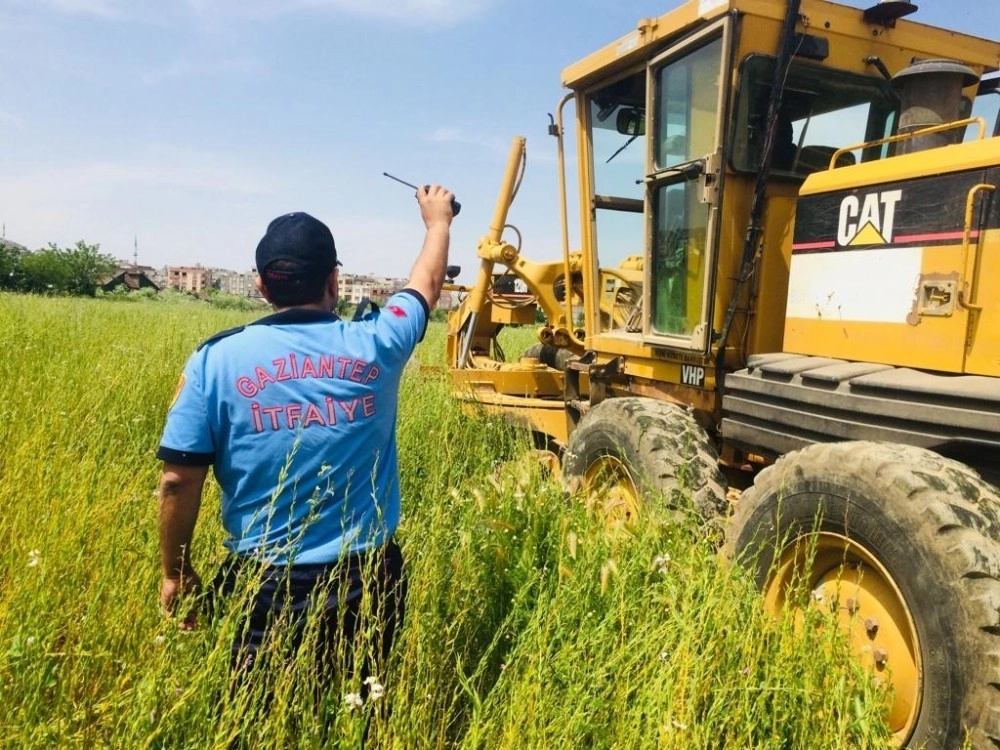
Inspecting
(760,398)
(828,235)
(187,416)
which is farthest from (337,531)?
(828,235)

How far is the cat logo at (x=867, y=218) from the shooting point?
9.63 feet

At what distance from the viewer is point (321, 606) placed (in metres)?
1.90

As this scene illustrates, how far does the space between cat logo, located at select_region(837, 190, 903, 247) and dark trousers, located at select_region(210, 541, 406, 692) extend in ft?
7.34

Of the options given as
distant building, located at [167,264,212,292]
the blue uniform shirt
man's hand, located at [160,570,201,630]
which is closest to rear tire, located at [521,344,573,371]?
the blue uniform shirt

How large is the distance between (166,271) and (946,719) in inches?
4503

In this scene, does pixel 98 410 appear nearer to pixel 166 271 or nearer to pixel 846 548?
pixel 846 548

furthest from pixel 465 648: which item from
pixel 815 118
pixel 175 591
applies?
pixel 815 118

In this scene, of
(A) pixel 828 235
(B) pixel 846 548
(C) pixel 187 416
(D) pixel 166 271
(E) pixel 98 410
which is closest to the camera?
(C) pixel 187 416

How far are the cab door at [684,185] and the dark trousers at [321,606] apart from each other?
91.6 inches

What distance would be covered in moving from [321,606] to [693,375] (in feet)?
8.62

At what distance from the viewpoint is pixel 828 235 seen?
3211mm

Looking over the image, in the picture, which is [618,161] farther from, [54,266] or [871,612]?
[54,266]

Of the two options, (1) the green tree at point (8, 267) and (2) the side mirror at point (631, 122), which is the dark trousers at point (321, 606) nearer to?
(2) the side mirror at point (631, 122)

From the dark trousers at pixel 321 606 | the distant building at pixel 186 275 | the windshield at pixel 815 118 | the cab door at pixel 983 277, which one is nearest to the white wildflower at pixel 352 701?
the dark trousers at pixel 321 606
